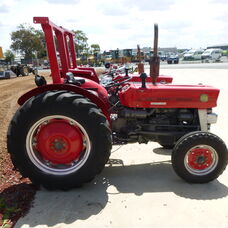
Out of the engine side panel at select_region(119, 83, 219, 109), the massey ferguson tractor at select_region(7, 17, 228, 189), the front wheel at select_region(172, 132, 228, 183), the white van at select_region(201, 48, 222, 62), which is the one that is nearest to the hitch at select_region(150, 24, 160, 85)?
the massey ferguson tractor at select_region(7, 17, 228, 189)

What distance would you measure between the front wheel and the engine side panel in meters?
0.44

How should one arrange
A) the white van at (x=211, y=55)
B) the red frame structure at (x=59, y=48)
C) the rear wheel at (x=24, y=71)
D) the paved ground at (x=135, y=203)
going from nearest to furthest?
the paved ground at (x=135, y=203)
the red frame structure at (x=59, y=48)
the rear wheel at (x=24, y=71)
the white van at (x=211, y=55)

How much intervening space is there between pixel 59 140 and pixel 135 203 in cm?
107

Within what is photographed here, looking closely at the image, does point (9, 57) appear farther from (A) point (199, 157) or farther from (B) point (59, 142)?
(A) point (199, 157)

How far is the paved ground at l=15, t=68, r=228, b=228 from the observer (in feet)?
8.59

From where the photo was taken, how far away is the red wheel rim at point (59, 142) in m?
3.18

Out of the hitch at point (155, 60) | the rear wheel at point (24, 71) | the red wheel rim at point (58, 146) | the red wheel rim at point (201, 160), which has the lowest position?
the rear wheel at point (24, 71)

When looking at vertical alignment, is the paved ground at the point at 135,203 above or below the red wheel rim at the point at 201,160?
below

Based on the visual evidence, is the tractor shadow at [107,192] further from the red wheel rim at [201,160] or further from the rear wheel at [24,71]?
the rear wheel at [24,71]

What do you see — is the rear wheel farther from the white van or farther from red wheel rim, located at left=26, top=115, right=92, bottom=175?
the white van

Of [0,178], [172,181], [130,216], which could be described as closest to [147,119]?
[172,181]

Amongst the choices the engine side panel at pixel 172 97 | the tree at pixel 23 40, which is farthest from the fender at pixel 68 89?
the tree at pixel 23 40

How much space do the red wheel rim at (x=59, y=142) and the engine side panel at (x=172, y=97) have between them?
0.83 m

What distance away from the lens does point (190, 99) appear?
11.4 ft
